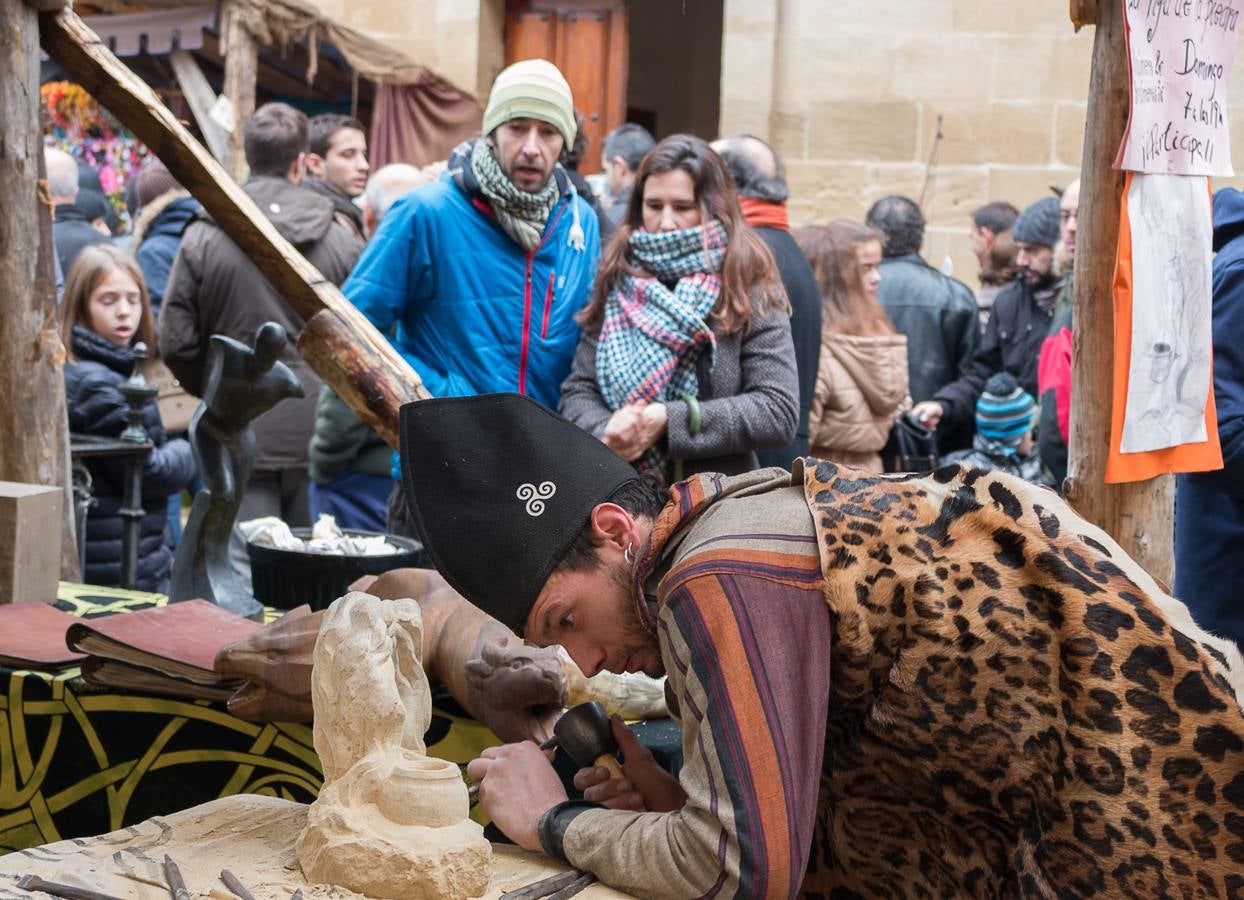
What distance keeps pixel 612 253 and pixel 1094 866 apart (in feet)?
6.80

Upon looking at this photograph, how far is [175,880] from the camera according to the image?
70.1 inches

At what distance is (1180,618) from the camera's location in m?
1.81

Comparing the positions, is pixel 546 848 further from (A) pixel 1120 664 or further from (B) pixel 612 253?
(B) pixel 612 253

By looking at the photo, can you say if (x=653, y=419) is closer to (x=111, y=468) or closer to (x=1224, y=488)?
(x=1224, y=488)

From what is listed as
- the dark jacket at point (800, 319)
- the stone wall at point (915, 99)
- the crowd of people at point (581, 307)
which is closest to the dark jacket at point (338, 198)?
the crowd of people at point (581, 307)

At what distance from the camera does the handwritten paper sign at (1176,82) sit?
2488 mm

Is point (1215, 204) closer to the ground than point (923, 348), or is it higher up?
higher up

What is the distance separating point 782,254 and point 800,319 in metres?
0.19

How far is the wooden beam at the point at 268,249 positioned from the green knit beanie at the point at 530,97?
630 millimetres

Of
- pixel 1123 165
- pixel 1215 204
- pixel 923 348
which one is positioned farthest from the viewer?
pixel 923 348

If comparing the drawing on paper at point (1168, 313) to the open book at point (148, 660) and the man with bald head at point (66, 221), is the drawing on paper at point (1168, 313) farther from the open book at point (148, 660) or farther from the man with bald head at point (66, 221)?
the man with bald head at point (66, 221)

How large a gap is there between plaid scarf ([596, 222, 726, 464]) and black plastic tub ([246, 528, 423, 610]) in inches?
26.0

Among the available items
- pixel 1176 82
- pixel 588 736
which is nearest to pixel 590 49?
pixel 1176 82

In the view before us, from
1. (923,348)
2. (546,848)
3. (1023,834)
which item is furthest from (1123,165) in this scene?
(923,348)
